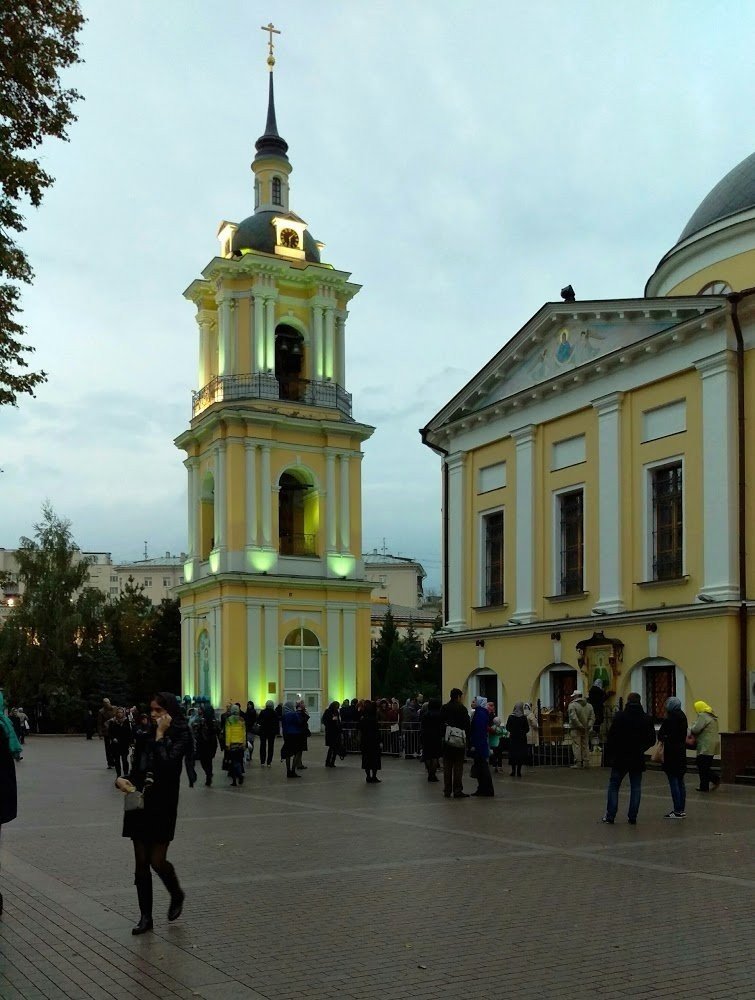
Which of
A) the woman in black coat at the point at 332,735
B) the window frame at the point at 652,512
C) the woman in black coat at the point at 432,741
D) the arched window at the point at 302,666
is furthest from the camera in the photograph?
the arched window at the point at 302,666

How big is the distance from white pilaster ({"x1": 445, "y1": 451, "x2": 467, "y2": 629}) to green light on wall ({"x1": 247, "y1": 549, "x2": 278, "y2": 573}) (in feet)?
56.2

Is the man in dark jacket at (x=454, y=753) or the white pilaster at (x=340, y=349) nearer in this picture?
the man in dark jacket at (x=454, y=753)

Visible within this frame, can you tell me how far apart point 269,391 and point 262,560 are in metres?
7.49

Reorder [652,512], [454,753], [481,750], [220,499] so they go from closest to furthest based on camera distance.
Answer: [454,753] → [481,750] → [652,512] → [220,499]

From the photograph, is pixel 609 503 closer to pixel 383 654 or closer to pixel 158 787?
pixel 158 787

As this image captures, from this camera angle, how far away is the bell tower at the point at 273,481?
50.2 meters

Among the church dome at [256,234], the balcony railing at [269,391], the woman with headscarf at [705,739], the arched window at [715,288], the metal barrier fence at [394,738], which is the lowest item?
the metal barrier fence at [394,738]

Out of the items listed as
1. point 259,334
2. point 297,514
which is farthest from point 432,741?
point 259,334

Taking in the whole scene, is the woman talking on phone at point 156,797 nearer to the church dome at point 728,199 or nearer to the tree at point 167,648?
the church dome at point 728,199

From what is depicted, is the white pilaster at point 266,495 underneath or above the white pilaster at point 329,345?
underneath

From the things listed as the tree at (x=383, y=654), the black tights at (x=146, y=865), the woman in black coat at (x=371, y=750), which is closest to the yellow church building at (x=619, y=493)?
the woman in black coat at (x=371, y=750)

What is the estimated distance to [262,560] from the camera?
165 ft

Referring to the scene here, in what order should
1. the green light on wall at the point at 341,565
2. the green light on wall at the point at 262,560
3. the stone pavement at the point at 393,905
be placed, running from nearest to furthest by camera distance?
the stone pavement at the point at 393,905
the green light on wall at the point at 262,560
the green light on wall at the point at 341,565

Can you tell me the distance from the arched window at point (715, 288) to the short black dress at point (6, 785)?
24.2 meters
